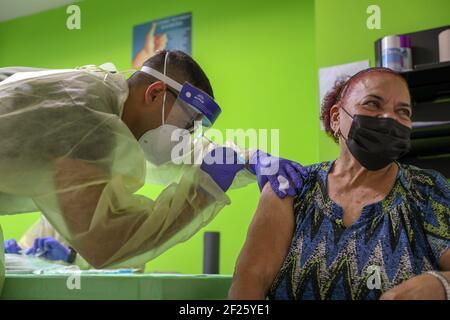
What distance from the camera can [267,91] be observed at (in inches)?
124

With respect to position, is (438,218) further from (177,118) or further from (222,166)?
(177,118)

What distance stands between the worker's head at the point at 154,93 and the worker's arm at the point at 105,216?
0.28 metres

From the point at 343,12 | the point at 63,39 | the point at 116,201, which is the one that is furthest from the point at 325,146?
the point at 63,39

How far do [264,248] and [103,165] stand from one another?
1.61ft

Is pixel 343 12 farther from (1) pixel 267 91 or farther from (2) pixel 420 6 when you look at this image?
(1) pixel 267 91

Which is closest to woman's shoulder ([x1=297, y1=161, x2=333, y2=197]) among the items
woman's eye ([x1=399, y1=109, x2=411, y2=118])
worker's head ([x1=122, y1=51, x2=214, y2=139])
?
woman's eye ([x1=399, y1=109, x2=411, y2=118])

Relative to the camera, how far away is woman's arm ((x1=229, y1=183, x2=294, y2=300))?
1.21 metres

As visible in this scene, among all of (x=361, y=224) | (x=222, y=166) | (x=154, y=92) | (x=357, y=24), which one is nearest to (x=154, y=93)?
(x=154, y=92)

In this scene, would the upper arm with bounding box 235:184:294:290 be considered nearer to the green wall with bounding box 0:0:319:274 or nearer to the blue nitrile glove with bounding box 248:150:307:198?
the blue nitrile glove with bounding box 248:150:307:198

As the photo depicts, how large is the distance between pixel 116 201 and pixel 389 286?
724mm

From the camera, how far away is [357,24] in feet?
7.13

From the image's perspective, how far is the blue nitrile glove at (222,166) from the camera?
4.89ft

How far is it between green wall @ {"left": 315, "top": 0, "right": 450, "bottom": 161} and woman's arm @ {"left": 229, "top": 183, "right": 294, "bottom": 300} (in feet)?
2.70

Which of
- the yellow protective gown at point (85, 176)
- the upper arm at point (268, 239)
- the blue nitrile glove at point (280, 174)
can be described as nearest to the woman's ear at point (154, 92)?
the yellow protective gown at point (85, 176)
